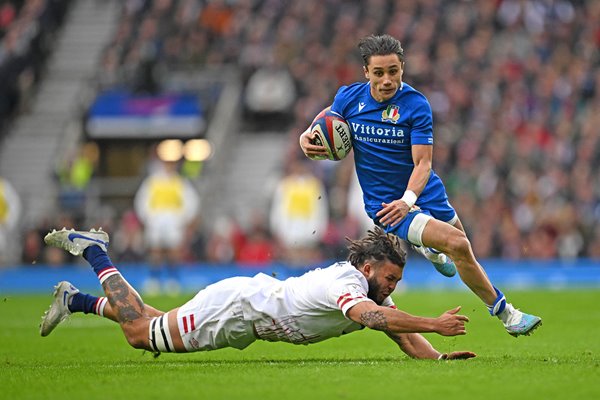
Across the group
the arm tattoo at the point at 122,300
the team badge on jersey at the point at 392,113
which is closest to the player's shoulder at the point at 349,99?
the team badge on jersey at the point at 392,113

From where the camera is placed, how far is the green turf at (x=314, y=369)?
7.41 metres

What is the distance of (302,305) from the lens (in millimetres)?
8906

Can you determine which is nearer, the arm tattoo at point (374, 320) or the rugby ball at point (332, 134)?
the arm tattoo at point (374, 320)

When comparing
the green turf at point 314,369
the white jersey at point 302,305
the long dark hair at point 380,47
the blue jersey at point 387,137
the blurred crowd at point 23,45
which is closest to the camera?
the green turf at point 314,369

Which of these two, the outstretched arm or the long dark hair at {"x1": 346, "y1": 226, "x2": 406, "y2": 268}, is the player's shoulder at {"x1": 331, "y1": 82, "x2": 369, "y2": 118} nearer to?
the long dark hair at {"x1": 346, "y1": 226, "x2": 406, "y2": 268}

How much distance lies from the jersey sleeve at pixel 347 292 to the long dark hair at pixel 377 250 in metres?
0.23

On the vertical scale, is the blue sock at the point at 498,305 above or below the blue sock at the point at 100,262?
below

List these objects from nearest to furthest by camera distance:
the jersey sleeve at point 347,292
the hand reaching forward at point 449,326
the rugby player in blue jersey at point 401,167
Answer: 1. the hand reaching forward at point 449,326
2. the jersey sleeve at point 347,292
3. the rugby player in blue jersey at point 401,167

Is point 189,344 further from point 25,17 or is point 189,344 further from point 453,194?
point 25,17

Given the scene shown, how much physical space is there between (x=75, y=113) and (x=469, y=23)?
9.89 meters

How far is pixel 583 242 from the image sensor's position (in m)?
22.8

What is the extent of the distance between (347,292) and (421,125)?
6.24 feet

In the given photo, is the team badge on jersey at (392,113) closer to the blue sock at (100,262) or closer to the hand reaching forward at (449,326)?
the hand reaching forward at (449,326)

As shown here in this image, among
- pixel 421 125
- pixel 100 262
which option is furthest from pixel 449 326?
pixel 100 262
